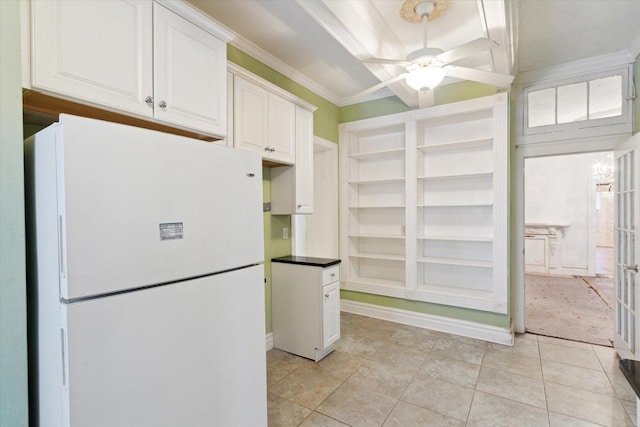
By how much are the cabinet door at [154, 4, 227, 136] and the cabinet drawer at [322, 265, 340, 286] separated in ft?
5.04

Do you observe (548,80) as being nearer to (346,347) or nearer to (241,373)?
(346,347)

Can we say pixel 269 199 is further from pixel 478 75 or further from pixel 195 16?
pixel 478 75

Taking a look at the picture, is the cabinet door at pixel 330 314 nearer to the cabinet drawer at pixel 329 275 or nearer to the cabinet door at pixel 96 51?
the cabinet drawer at pixel 329 275

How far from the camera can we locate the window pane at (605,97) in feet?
9.95

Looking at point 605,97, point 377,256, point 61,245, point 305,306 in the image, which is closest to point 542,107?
point 605,97

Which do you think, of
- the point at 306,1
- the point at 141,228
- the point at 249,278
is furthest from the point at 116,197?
the point at 306,1

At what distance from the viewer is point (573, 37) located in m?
2.70

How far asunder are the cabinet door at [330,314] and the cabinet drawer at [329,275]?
1.5 inches

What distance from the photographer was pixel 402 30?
258cm

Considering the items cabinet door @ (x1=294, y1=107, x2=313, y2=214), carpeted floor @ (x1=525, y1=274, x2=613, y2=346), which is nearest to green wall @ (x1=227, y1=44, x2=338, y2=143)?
cabinet door @ (x1=294, y1=107, x2=313, y2=214)

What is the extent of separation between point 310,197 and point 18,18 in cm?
229

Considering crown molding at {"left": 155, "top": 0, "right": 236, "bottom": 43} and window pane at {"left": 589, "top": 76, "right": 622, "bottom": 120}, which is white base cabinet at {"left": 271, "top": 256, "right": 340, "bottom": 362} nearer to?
crown molding at {"left": 155, "top": 0, "right": 236, "bottom": 43}

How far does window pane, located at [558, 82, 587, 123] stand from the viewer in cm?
318

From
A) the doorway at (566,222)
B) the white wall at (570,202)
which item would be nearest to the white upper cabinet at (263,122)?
the doorway at (566,222)
